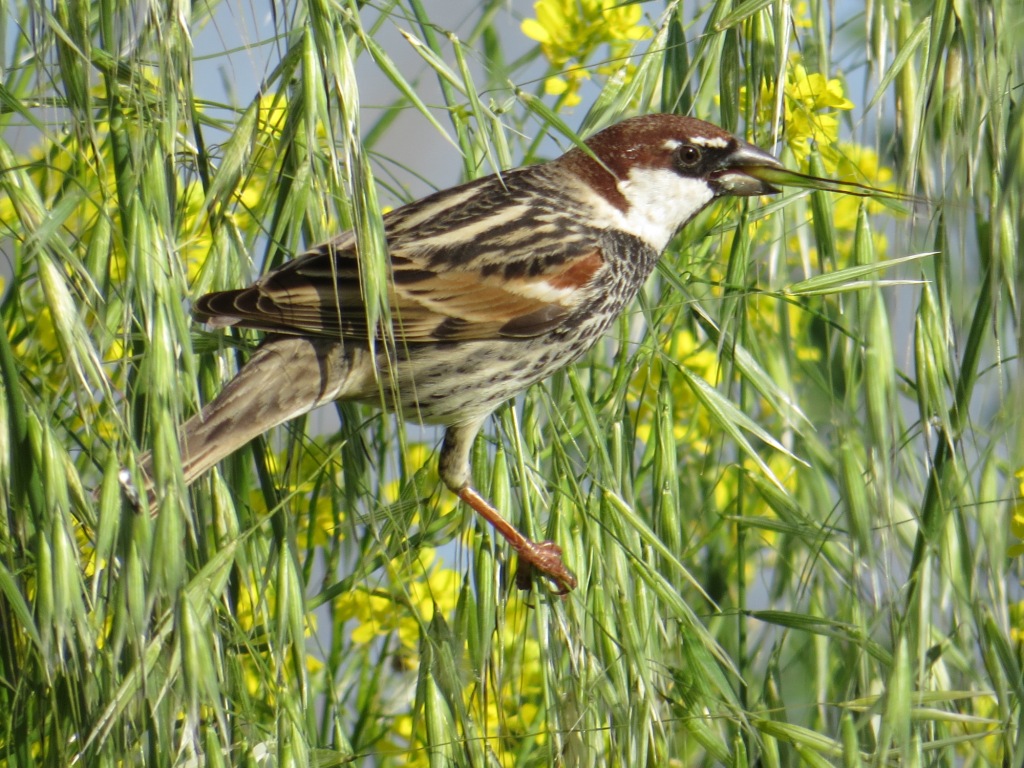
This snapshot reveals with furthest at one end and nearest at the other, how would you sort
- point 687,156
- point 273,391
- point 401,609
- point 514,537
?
point 687,156 → point 401,609 → point 273,391 → point 514,537

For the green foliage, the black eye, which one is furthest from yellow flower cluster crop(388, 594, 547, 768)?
the black eye

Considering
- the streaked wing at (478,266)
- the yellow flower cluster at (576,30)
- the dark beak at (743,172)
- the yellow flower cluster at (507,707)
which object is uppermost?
the yellow flower cluster at (576,30)

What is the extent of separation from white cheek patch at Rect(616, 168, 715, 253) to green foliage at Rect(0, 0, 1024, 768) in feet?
1.14

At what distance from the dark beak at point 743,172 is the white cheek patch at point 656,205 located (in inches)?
5.6

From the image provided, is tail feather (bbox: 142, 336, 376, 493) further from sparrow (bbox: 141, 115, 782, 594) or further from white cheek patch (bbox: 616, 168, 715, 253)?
white cheek patch (bbox: 616, 168, 715, 253)

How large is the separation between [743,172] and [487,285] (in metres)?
0.53

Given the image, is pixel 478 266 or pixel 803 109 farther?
pixel 478 266

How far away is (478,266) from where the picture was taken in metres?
2.43

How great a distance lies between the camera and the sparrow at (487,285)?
2.12 m

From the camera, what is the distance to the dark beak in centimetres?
216

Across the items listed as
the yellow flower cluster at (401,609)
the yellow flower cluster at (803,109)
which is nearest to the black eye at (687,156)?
the yellow flower cluster at (803,109)

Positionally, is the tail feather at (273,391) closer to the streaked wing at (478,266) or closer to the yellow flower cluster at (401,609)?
the streaked wing at (478,266)

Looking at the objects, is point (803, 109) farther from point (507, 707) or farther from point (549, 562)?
point (507, 707)

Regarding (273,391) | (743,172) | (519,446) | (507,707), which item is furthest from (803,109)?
(507,707)
